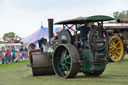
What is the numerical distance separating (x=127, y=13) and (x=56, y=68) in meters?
119

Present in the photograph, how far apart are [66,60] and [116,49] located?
637cm

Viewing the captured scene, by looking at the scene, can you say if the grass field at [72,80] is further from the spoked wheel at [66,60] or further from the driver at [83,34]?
the driver at [83,34]

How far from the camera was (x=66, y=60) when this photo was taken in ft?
25.7

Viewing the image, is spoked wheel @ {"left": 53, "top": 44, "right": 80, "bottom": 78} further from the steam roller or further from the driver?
Result: the driver

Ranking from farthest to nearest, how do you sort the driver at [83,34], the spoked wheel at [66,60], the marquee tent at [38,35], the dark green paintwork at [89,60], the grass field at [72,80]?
1. the marquee tent at [38,35]
2. the driver at [83,34]
3. the dark green paintwork at [89,60]
4. the spoked wheel at [66,60]
5. the grass field at [72,80]

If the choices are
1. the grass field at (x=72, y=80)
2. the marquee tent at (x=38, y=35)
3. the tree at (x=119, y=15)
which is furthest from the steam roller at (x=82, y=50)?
the tree at (x=119, y=15)

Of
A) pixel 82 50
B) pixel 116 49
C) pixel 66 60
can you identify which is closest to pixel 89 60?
pixel 82 50

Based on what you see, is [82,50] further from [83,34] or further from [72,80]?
[72,80]

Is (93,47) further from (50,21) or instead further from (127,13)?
(127,13)

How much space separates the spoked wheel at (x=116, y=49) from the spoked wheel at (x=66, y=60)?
5.79 meters

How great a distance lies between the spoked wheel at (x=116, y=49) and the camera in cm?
1348

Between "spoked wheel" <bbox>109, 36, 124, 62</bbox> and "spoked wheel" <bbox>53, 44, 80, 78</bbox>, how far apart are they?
19.0 ft

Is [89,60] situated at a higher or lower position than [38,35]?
higher

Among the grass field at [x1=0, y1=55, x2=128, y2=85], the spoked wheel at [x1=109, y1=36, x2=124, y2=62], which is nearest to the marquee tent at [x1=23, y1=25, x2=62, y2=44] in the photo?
the spoked wheel at [x1=109, y1=36, x2=124, y2=62]
